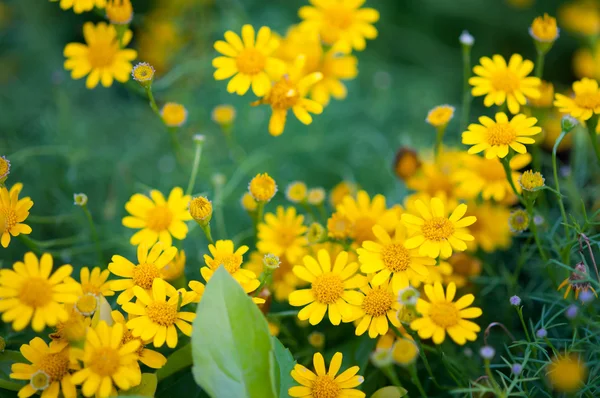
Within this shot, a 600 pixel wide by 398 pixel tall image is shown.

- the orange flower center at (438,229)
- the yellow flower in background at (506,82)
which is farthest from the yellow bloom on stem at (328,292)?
the yellow flower in background at (506,82)

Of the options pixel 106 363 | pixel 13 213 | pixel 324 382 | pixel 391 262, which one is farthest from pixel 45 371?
pixel 391 262

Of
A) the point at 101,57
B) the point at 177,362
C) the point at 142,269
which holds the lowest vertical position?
the point at 177,362

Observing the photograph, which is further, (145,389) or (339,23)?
(339,23)

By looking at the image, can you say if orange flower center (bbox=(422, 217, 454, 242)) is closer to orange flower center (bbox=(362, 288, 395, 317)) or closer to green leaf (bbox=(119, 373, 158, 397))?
orange flower center (bbox=(362, 288, 395, 317))

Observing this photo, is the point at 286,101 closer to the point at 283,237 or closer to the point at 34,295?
the point at 283,237

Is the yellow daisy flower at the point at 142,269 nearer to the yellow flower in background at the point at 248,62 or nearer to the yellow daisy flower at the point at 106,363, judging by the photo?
the yellow daisy flower at the point at 106,363

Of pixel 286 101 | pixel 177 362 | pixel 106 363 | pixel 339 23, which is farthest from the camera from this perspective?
pixel 339 23

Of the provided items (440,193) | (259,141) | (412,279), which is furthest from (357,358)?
(259,141)
